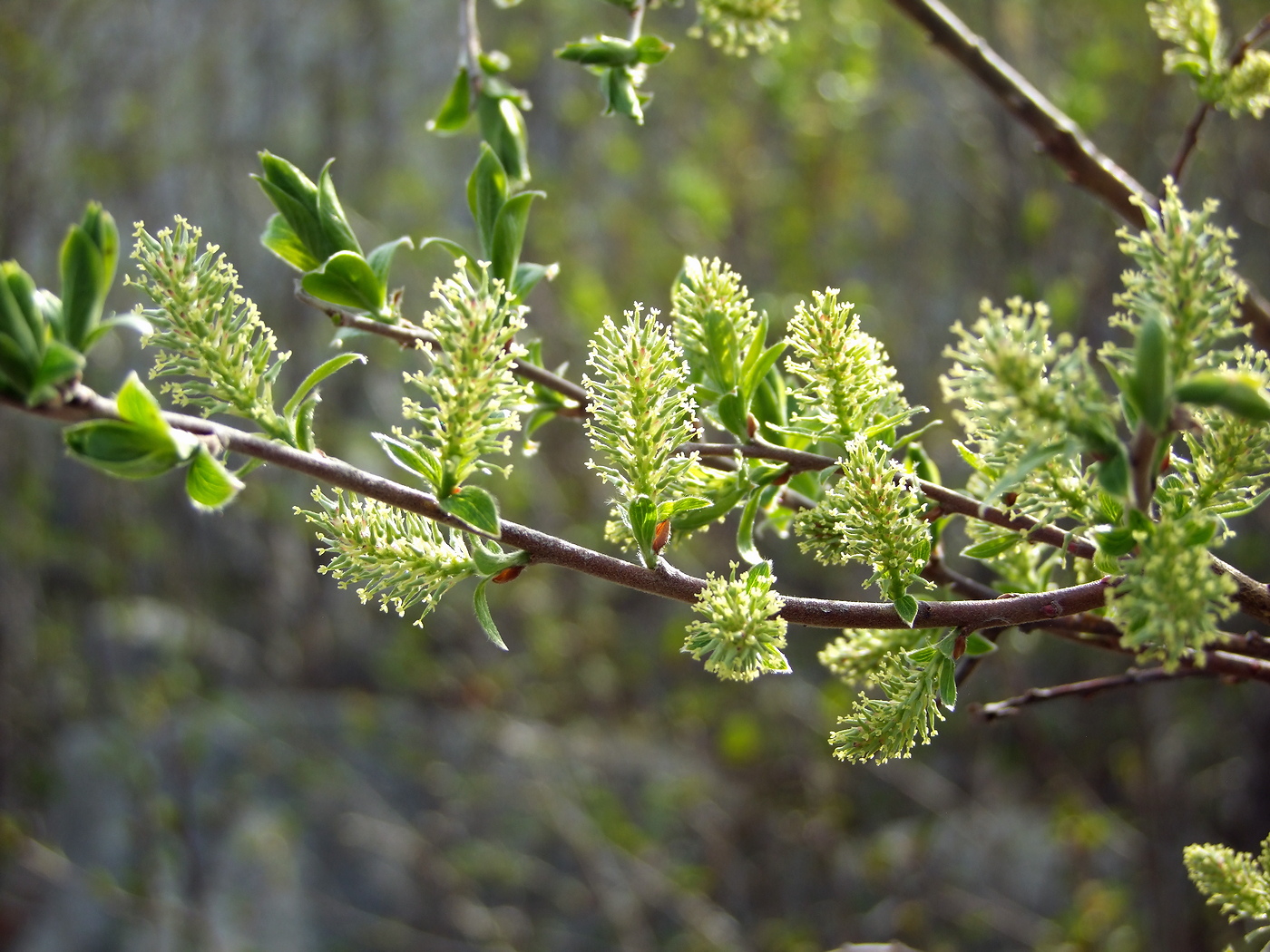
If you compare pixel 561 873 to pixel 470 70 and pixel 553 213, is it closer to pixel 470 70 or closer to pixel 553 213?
pixel 553 213

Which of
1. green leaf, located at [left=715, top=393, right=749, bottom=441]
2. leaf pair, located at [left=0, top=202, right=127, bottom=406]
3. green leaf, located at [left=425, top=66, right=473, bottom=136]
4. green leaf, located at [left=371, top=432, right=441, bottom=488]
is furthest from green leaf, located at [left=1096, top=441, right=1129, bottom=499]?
green leaf, located at [left=425, top=66, right=473, bottom=136]

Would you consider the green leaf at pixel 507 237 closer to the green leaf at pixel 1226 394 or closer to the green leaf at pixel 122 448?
the green leaf at pixel 122 448

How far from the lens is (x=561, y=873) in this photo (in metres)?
2.55

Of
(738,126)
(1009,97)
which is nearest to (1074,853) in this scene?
(1009,97)

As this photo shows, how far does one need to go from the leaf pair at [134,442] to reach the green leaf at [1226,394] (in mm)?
366

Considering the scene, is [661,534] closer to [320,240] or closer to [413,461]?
[413,461]

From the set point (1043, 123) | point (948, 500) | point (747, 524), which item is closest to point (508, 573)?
point (747, 524)

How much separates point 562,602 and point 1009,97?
209 centimetres

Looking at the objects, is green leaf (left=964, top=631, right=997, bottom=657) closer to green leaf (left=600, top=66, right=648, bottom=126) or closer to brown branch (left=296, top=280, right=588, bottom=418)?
brown branch (left=296, top=280, right=588, bottom=418)

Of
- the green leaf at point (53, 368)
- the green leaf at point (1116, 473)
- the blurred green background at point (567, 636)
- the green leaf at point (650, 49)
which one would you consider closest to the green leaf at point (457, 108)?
the green leaf at point (650, 49)

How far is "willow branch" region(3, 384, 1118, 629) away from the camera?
421mm

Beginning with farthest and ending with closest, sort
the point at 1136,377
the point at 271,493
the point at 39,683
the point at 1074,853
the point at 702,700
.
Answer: the point at 39,683
the point at 271,493
the point at 702,700
the point at 1074,853
the point at 1136,377

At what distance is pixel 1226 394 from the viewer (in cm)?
33

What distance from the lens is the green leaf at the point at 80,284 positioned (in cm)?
36
